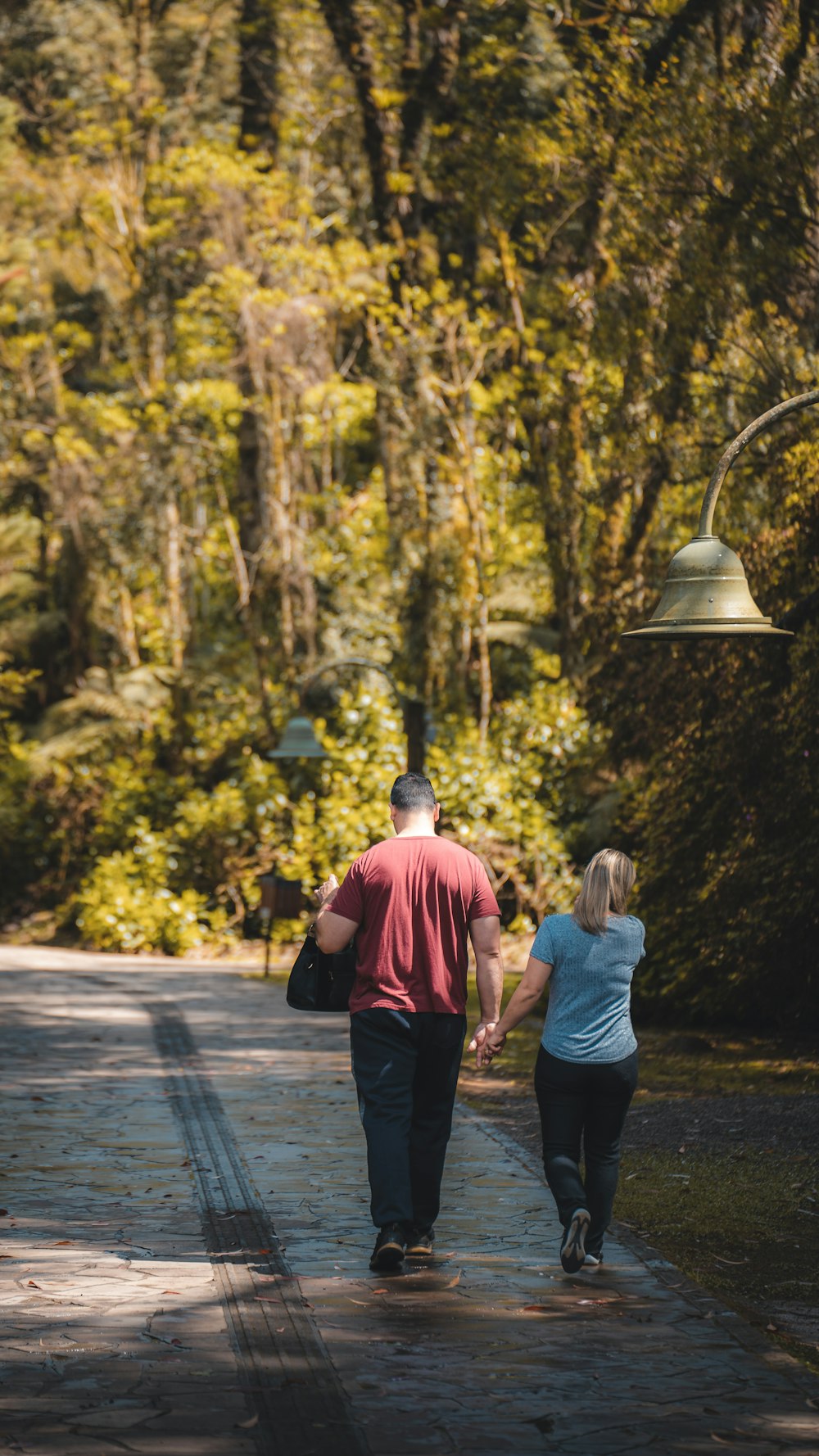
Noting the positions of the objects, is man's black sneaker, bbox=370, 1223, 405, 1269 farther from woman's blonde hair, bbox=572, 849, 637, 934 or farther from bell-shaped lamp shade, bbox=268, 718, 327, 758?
bell-shaped lamp shade, bbox=268, 718, 327, 758

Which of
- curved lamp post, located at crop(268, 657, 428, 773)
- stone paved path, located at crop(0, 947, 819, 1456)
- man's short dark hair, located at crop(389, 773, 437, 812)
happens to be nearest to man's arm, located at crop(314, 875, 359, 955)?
man's short dark hair, located at crop(389, 773, 437, 812)

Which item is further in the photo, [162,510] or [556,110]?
[162,510]

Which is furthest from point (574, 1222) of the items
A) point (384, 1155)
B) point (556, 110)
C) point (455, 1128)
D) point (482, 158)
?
point (482, 158)

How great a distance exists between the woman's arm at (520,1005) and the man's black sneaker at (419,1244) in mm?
739

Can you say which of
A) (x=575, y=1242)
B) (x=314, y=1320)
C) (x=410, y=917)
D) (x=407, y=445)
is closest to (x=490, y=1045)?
(x=410, y=917)

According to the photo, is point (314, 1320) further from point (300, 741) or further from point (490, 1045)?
point (300, 741)

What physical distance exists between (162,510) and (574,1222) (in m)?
23.4

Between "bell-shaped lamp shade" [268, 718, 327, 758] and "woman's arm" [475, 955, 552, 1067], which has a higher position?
"bell-shaped lamp shade" [268, 718, 327, 758]

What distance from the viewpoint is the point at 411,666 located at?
25.4 meters

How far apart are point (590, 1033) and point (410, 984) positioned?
69 centimetres

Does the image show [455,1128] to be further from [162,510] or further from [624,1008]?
[162,510]

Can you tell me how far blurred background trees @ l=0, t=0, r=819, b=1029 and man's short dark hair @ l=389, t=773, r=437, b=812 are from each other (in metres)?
6.13

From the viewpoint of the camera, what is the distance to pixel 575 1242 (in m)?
6.14

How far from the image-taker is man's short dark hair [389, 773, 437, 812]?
22.0 feet
